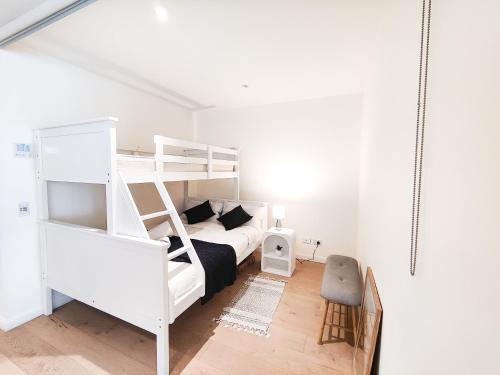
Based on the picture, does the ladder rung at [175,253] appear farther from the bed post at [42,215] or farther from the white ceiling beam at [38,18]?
the white ceiling beam at [38,18]

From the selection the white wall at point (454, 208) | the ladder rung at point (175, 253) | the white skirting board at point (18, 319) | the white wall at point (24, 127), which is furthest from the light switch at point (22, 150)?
the white wall at point (454, 208)

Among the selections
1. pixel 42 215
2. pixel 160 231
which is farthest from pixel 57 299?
pixel 160 231

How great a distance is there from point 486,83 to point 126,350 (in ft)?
8.39

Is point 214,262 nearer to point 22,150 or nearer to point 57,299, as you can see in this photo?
point 57,299

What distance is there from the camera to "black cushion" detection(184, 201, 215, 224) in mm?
3577

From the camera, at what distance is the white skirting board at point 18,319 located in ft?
6.50

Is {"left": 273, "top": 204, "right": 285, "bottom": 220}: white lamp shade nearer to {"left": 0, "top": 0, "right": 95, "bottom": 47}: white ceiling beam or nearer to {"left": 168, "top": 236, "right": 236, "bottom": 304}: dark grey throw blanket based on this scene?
{"left": 168, "top": 236, "right": 236, "bottom": 304}: dark grey throw blanket

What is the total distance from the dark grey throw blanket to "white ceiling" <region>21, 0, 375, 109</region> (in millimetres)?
2025

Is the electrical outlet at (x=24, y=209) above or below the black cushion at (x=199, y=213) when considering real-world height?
above

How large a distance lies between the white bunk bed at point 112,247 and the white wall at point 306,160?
1895 mm

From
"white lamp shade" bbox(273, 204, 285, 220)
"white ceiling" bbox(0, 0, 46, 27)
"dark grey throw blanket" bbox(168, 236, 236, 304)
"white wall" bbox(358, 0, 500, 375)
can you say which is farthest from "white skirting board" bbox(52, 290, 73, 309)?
"white wall" bbox(358, 0, 500, 375)

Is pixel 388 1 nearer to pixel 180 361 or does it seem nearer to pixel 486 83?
pixel 486 83

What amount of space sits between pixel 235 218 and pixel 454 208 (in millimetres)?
2933

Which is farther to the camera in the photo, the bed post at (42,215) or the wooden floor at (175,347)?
the bed post at (42,215)
